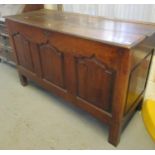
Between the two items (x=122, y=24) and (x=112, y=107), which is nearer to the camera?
(x=112, y=107)

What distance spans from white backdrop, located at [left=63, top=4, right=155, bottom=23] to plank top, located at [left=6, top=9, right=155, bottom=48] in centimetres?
11

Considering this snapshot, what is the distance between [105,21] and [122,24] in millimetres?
164

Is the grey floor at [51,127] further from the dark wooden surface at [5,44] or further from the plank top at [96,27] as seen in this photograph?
the plank top at [96,27]

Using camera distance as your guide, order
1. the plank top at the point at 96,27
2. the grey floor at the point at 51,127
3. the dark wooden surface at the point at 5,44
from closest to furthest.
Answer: the plank top at the point at 96,27, the grey floor at the point at 51,127, the dark wooden surface at the point at 5,44

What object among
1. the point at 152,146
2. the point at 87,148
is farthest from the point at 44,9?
the point at 152,146

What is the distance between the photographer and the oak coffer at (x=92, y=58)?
108 centimetres

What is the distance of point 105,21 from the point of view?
149 centimetres

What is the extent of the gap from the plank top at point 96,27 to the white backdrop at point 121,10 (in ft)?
0.35

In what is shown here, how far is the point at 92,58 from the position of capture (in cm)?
119

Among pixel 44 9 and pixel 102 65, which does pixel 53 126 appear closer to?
pixel 102 65

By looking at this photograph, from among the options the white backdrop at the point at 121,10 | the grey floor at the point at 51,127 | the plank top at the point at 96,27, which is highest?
the white backdrop at the point at 121,10

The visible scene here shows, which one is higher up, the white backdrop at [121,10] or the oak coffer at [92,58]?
the white backdrop at [121,10]

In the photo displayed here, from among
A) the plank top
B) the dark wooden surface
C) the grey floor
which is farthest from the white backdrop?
the grey floor

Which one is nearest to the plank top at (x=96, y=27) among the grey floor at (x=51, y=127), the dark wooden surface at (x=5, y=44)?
the dark wooden surface at (x=5, y=44)
